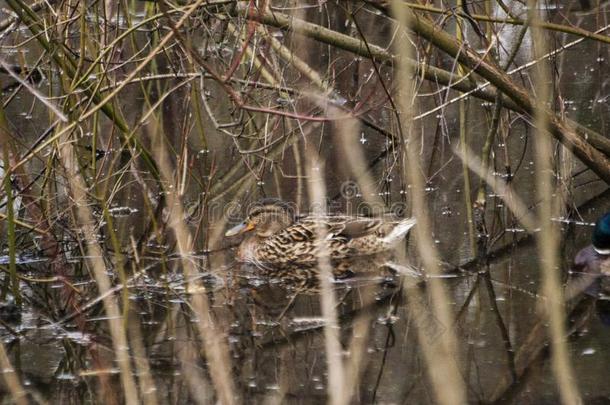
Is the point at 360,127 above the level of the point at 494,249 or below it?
above

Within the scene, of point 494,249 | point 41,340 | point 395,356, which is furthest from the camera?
point 494,249

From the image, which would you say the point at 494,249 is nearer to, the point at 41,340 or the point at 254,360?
the point at 254,360

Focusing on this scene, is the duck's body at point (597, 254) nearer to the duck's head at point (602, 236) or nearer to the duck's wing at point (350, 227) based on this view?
the duck's head at point (602, 236)

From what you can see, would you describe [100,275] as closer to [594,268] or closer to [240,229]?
[594,268]

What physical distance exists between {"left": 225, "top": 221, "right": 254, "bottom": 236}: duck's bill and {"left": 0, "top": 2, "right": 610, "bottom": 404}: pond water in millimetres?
68

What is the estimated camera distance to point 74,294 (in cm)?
562

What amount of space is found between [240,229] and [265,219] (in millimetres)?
166

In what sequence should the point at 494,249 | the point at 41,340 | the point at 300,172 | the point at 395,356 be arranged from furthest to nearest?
the point at 300,172, the point at 494,249, the point at 41,340, the point at 395,356

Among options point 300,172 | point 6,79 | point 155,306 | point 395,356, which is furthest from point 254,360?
point 6,79

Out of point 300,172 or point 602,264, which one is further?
point 300,172

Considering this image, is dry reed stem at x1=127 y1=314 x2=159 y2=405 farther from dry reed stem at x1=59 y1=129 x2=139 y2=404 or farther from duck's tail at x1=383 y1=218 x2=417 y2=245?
duck's tail at x1=383 y1=218 x2=417 y2=245

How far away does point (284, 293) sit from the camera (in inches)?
225

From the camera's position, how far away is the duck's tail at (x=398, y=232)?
6.39 m

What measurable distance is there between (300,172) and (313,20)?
374 centimetres
